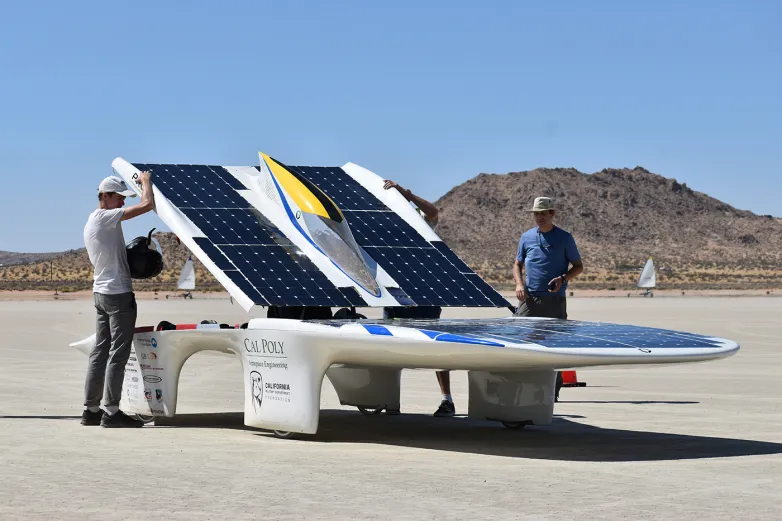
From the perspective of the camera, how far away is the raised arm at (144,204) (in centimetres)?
1173

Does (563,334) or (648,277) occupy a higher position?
(648,277)

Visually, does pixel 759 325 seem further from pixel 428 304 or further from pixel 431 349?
pixel 431 349

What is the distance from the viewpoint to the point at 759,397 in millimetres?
14555

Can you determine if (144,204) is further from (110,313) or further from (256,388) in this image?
(256,388)

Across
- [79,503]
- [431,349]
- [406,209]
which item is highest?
[406,209]

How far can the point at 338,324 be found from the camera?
10367 millimetres

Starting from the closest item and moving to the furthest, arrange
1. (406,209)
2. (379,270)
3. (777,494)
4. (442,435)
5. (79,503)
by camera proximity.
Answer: (79,503) < (777,494) < (442,435) < (379,270) < (406,209)

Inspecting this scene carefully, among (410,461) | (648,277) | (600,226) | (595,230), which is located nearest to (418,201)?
(410,461)

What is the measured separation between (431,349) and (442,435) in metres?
2.04

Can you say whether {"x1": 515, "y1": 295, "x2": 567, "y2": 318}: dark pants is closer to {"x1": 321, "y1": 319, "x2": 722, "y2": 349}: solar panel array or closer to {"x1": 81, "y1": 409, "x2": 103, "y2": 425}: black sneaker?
{"x1": 321, "y1": 319, "x2": 722, "y2": 349}: solar panel array

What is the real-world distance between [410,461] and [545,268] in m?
4.16

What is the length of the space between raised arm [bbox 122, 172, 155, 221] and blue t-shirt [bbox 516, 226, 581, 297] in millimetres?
3803

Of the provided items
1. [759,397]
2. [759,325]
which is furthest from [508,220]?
A: [759,397]

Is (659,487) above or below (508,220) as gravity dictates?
below
